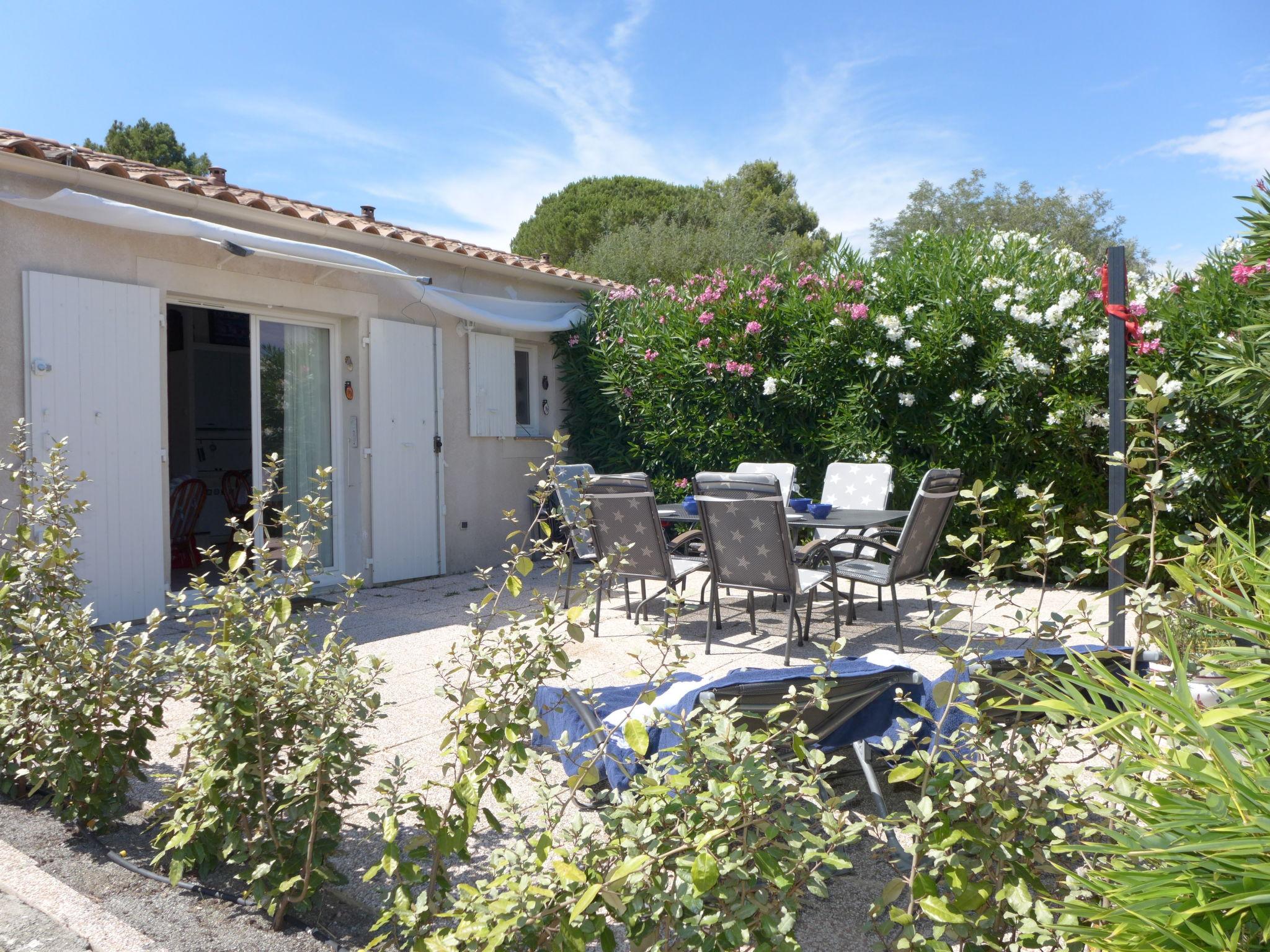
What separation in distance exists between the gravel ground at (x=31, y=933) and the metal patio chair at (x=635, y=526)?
329 cm

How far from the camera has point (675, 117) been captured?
14922mm

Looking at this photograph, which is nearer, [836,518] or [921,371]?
[836,518]

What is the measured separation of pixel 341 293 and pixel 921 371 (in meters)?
4.87

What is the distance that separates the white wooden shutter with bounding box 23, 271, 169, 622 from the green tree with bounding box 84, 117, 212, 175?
2002 cm

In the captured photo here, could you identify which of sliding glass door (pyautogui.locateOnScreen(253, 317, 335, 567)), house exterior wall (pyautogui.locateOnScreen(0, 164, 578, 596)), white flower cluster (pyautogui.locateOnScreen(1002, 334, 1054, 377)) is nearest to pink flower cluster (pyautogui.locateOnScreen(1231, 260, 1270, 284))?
white flower cluster (pyautogui.locateOnScreen(1002, 334, 1054, 377))

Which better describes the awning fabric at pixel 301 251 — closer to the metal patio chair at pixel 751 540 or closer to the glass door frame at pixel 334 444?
the glass door frame at pixel 334 444

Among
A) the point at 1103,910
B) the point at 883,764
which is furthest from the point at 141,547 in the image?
the point at 1103,910

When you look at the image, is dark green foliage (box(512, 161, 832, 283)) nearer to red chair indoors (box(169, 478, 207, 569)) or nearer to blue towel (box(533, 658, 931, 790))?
red chair indoors (box(169, 478, 207, 569))

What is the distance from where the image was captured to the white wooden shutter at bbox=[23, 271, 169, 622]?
5.43 meters

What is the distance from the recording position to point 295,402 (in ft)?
24.2

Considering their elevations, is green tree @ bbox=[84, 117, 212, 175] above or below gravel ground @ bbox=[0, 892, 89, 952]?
above

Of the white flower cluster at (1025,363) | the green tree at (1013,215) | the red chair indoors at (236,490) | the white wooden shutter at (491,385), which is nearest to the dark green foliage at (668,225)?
the green tree at (1013,215)

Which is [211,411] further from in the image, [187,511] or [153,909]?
[153,909]

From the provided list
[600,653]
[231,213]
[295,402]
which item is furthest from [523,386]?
[600,653]
